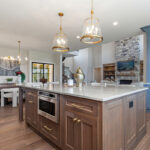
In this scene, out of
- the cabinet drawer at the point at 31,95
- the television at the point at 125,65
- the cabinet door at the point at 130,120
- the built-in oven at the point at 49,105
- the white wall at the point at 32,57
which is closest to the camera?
the cabinet door at the point at 130,120

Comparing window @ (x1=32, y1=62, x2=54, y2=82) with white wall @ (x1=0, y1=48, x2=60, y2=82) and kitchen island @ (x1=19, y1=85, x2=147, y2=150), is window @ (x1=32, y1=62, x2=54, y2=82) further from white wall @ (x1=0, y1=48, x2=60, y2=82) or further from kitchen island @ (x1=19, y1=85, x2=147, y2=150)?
kitchen island @ (x1=19, y1=85, x2=147, y2=150)

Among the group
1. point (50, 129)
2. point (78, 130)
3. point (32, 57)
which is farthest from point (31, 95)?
point (32, 57)

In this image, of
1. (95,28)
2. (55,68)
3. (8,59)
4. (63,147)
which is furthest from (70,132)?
(55,68)

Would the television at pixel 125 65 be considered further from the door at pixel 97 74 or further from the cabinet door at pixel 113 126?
the cabinet door at pixel 113 126

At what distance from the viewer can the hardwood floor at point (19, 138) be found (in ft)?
5.88

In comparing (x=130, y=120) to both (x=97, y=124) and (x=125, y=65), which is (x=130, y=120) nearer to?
(x=97, y=124)

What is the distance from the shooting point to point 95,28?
6.91 ft

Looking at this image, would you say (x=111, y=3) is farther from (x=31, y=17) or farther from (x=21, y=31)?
(x=21, y=31)

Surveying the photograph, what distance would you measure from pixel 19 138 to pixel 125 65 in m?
7.52

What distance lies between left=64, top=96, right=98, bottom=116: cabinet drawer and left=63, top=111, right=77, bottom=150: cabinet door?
0.11m

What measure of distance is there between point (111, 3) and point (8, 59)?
17.6 ft

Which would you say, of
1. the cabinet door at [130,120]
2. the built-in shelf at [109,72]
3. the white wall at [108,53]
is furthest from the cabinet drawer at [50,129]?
the white wall at [108,53]

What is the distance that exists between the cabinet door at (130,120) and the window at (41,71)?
18.8ft

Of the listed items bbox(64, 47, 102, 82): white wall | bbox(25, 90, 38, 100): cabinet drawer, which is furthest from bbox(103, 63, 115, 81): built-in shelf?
bbox(25, 90, 38, 100): cabinet drawer
